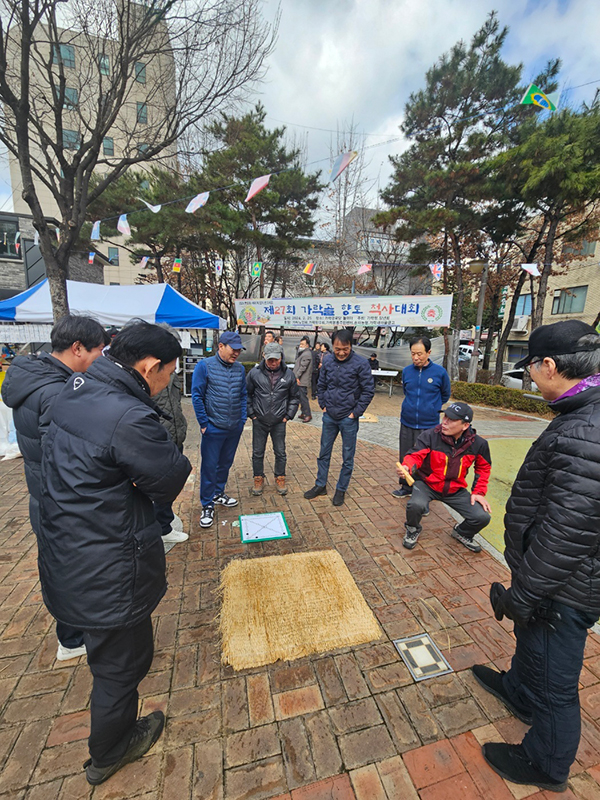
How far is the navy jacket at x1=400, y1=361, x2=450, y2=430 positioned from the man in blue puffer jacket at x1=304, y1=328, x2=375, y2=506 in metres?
0.50

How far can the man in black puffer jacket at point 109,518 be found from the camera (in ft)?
3.93

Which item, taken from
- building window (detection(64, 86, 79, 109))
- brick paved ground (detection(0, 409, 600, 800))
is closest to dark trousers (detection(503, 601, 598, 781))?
brick paved ground (detection(0, 409, 600, 800))

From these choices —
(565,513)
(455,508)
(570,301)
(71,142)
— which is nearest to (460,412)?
(455,508)

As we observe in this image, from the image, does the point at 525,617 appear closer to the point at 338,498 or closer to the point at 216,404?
the point at 338,498

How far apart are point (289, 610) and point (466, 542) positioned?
1822 millimetres

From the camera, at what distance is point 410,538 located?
10.3ft

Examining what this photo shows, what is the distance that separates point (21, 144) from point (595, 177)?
41.7 feet

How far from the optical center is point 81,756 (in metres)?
1.53

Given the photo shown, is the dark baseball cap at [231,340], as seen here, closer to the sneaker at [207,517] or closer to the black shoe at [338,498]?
the sneaker at [207,517]

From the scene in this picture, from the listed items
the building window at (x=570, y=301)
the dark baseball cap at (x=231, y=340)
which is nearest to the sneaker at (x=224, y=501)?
the dark baseball cap at (x=231, y=340)

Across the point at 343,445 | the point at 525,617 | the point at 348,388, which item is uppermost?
the point at 348,388

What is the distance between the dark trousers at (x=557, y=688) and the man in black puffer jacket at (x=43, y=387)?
2143mm

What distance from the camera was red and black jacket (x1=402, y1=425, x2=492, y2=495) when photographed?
3.00 m

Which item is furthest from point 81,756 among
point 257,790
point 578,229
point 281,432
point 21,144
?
point 578,229
